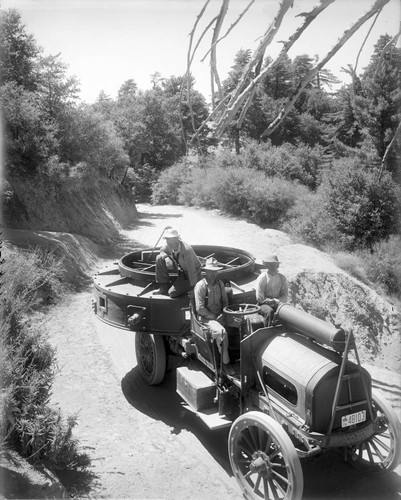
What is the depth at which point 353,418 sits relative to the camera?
189 inches

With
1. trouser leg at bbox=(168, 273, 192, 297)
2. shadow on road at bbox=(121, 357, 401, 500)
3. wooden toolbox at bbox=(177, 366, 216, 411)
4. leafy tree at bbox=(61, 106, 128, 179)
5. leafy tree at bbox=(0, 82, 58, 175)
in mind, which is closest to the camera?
shadow on road at bbox=(121, 357, 401, 500)

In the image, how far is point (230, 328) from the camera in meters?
6.07

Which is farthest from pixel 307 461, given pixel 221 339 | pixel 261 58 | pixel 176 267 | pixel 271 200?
pixel 271 200

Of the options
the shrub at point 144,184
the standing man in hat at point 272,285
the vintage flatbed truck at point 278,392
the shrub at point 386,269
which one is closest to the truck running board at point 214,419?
the vintage flatbed truck at point 278,392

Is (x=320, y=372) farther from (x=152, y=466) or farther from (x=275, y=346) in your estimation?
(x=152, y=466)

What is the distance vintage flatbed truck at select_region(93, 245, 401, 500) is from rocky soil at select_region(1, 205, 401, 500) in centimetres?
44

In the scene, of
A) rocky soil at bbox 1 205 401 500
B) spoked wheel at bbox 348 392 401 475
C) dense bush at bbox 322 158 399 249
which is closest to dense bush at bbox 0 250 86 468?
rocky soil at bbox 1 205 401 500

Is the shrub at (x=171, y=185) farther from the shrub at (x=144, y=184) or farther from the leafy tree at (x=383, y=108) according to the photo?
the leafy tree at (x=383, y=108)

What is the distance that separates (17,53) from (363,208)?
16.0m

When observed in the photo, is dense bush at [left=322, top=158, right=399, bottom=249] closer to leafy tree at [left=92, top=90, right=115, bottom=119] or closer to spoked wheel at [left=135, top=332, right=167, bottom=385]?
spoked wheel at [left=135, top=332, right=167, bottom=385]

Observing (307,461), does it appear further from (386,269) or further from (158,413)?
(386,269)

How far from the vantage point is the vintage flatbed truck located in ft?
15.2

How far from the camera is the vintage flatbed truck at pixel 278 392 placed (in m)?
4.64

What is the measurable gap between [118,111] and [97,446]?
1609 inches
